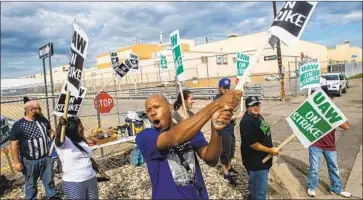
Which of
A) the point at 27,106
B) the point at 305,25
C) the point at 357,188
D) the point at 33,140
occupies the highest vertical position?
the point at 305,25

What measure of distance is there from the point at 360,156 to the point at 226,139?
3.56 m

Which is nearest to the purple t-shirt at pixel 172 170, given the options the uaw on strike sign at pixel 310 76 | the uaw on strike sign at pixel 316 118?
the uaw on strike sign at pixel 316 118

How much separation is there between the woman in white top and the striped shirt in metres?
1.29

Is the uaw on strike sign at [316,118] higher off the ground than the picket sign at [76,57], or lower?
lower

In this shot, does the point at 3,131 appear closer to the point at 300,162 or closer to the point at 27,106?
the point at 27,106

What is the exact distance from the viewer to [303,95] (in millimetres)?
21531

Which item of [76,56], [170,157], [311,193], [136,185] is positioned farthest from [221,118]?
[136,185]

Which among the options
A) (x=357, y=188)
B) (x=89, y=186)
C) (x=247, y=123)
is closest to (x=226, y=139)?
(x=247, y=123)

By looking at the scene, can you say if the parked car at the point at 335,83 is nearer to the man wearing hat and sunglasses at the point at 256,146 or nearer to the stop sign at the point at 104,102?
the stop sign at the point at 104,102

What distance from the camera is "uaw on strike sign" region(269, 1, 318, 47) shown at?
7.35 feet

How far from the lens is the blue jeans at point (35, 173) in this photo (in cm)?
503

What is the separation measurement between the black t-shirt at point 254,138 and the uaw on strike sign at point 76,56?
7.23 feet

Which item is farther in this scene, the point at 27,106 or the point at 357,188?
the point at 357,188

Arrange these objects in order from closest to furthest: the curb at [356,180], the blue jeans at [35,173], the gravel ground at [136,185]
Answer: the blue jeans at [35,173], the curb at [356,180], the gravel ground at [136,185]
